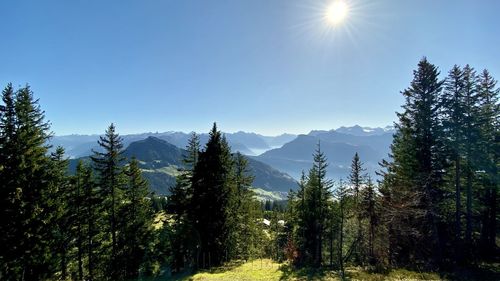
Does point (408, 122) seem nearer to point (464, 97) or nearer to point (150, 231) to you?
point (464, 97)

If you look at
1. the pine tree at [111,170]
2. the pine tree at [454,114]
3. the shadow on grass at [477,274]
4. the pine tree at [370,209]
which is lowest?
the shadow on grass at [477,274]

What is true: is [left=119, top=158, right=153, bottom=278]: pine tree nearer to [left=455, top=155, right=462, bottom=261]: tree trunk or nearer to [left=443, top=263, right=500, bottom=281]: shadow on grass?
[left=443, top=263, right=500, bottom=281]: shadow on grass

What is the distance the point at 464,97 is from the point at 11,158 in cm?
4299

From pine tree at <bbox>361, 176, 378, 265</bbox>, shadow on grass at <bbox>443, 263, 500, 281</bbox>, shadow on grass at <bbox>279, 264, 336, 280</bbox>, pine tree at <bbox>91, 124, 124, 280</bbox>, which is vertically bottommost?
shadow on grass at <bbox>279, 264, 336, 280</bbox>

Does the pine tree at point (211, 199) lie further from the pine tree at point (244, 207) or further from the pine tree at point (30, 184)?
the pine tree at point (30, 184)

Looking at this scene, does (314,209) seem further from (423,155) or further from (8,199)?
(8,199)

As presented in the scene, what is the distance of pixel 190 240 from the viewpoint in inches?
1394

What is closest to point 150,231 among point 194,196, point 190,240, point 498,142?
point 190,240

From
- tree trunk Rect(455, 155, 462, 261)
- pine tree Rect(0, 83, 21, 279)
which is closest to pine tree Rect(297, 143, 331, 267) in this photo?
tree trunk Rect(455, 155, 462, 261)

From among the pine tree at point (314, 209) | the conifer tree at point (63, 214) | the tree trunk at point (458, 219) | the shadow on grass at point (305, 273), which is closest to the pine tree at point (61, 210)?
the conifer tree at point (63, 214)

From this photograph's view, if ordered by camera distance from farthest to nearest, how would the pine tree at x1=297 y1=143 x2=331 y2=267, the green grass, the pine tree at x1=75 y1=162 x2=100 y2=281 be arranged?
the pine tree at x1=297 y1=143 x2=331 y2=267
the pine tree at x1=75 y1=162 x2=100 y2=281
the green grass

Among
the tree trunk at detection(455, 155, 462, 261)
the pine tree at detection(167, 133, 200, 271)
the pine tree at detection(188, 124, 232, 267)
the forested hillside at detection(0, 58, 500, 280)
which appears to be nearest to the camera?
the forested hillside at detection(0, 58, 500, 280)

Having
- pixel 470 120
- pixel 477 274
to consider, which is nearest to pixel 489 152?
pixel 470 120

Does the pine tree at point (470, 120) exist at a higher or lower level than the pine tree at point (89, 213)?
higher
